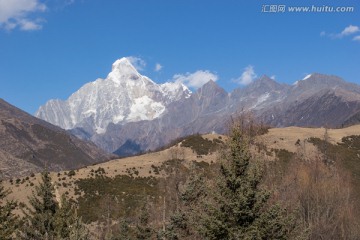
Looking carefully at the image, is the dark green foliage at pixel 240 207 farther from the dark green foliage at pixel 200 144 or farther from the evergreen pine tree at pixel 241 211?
the dark green foliage at pixel 200 144

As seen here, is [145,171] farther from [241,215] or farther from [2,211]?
[241,215]

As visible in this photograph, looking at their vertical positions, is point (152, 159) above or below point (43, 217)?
above

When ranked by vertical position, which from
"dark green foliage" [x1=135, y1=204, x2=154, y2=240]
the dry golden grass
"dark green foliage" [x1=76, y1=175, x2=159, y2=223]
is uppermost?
the dry golden grass

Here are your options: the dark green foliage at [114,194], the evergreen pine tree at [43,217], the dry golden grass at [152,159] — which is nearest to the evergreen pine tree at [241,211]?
the evergreen pine tree at [43,217]

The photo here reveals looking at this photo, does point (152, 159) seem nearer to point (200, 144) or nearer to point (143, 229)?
point (200, 144)

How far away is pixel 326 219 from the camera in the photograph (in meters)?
55.7

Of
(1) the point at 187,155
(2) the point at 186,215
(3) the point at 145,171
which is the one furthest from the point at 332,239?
(1) the point at 187,155

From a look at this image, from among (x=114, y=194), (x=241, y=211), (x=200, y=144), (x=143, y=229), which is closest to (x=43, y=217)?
(x=143, y=229)

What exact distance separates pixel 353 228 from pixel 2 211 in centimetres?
4046

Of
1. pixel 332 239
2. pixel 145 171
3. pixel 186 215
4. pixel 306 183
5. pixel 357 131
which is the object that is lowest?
pixel 332 239

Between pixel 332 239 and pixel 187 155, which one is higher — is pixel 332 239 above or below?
below

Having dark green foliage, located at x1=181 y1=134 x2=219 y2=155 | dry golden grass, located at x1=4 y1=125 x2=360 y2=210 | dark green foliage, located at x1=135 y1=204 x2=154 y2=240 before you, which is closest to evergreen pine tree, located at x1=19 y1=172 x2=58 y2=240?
dark green foliage, located at x1=135 y1=204 x2=154 y2=240

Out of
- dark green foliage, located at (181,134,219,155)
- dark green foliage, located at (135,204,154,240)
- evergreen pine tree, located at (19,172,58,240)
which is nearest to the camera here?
evergreen pine tree, located at (19,172,58,240)

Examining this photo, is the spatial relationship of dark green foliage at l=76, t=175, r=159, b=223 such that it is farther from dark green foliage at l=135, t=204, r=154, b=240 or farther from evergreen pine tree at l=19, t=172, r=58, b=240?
evergreen pine tree at l=19, t=172, r=58, b=240
